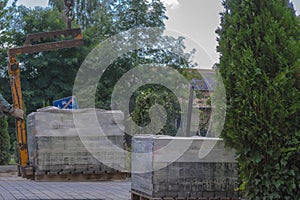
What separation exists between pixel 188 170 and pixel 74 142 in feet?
5.13

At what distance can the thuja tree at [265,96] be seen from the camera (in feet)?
15.1

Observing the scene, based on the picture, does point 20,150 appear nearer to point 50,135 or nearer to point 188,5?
point 50,135

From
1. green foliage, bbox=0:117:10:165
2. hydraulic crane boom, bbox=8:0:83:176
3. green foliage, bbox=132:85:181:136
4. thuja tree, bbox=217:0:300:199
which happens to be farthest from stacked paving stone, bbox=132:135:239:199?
green foliage, bbox=0:117:10:165

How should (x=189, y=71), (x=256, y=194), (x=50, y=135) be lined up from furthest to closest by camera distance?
(x=189, y=71) → (x=50, y=135) → (x=256, y=194)

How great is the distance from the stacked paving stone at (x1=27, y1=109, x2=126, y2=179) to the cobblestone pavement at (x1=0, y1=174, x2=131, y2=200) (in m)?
2.59

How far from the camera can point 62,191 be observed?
31.0 ft

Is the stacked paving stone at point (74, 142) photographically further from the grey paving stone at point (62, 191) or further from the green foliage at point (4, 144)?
the green foliage at point (4, 144)

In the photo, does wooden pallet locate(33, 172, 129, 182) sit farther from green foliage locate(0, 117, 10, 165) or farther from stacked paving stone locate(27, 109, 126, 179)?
green foliage locate(0, 117, 10, 165)

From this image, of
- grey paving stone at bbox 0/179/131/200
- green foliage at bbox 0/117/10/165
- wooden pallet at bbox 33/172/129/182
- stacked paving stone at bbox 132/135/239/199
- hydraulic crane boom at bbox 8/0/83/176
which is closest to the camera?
hydraulic crane boom at bbox 8/0/83/176

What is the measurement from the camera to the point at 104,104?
22500mm

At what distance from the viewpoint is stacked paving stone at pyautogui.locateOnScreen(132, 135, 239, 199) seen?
6250 mm

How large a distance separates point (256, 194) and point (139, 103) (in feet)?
27.6

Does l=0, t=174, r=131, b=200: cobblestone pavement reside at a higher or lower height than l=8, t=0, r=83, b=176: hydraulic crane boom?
lower

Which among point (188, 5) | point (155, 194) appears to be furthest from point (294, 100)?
point (188, 5)
